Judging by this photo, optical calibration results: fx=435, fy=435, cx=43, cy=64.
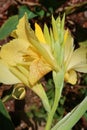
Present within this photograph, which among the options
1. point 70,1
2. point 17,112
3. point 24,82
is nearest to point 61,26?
point 24,82

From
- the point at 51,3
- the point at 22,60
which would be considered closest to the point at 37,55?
the point at 22,60

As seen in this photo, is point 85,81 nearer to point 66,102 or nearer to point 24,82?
point 66,102

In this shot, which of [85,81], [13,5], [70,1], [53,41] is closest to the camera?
[53,41]

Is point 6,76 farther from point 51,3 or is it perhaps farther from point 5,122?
point 51,3

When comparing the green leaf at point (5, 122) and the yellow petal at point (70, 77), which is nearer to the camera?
the yellow petal at point (70, 77)

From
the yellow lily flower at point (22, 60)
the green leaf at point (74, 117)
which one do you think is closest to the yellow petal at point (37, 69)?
the yellow lily flower at point (22, 60)

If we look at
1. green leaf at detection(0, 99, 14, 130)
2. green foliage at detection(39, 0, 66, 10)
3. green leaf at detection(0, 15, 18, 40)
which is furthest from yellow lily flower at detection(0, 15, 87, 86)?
green foliage at detection(39, 0, 66, 10)

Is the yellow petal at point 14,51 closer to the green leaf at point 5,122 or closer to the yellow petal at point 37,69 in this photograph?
the yellow petal at point 37,69
